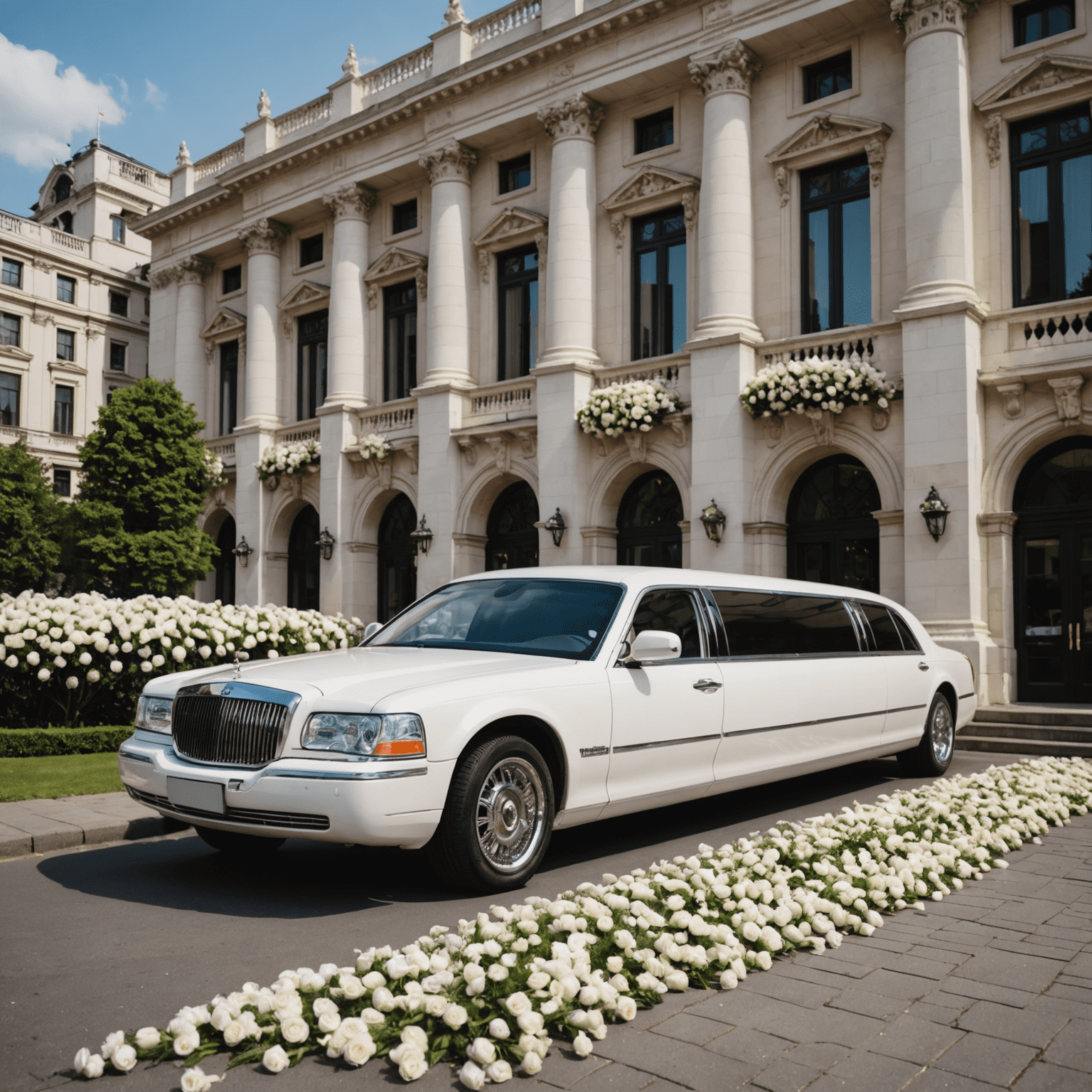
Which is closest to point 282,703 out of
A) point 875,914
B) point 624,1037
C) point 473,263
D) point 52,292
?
point 624,1037

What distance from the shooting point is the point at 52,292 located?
4909 centimetres

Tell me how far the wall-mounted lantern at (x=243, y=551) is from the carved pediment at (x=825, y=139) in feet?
55.8

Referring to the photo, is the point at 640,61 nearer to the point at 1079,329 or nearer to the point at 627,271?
the point at 627,271

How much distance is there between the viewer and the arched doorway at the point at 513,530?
79.3ft

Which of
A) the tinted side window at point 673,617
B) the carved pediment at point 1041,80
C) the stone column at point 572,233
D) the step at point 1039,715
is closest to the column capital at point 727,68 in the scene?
the stone column at point 572,233

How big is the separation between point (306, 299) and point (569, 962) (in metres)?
27.2

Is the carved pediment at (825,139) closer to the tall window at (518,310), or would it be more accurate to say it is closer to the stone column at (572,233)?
the stone column at (572,233)

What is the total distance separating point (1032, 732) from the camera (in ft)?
48.3

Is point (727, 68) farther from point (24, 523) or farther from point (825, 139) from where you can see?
point (24, 523)

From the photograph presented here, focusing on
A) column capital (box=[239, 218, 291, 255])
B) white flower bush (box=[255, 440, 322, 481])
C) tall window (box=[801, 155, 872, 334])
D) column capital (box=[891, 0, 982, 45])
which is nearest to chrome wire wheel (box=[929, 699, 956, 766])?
tall window (box=[801, 155, 872, 334])

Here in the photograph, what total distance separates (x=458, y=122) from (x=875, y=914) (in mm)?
23185

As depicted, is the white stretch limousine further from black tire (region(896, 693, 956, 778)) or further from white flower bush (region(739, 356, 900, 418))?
white flower bush (region(739, 356, 900, 418))

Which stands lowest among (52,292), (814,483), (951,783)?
(951,783)

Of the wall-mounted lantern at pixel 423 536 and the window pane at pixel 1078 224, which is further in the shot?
the wall-mounted lantern at pixel 423 536
